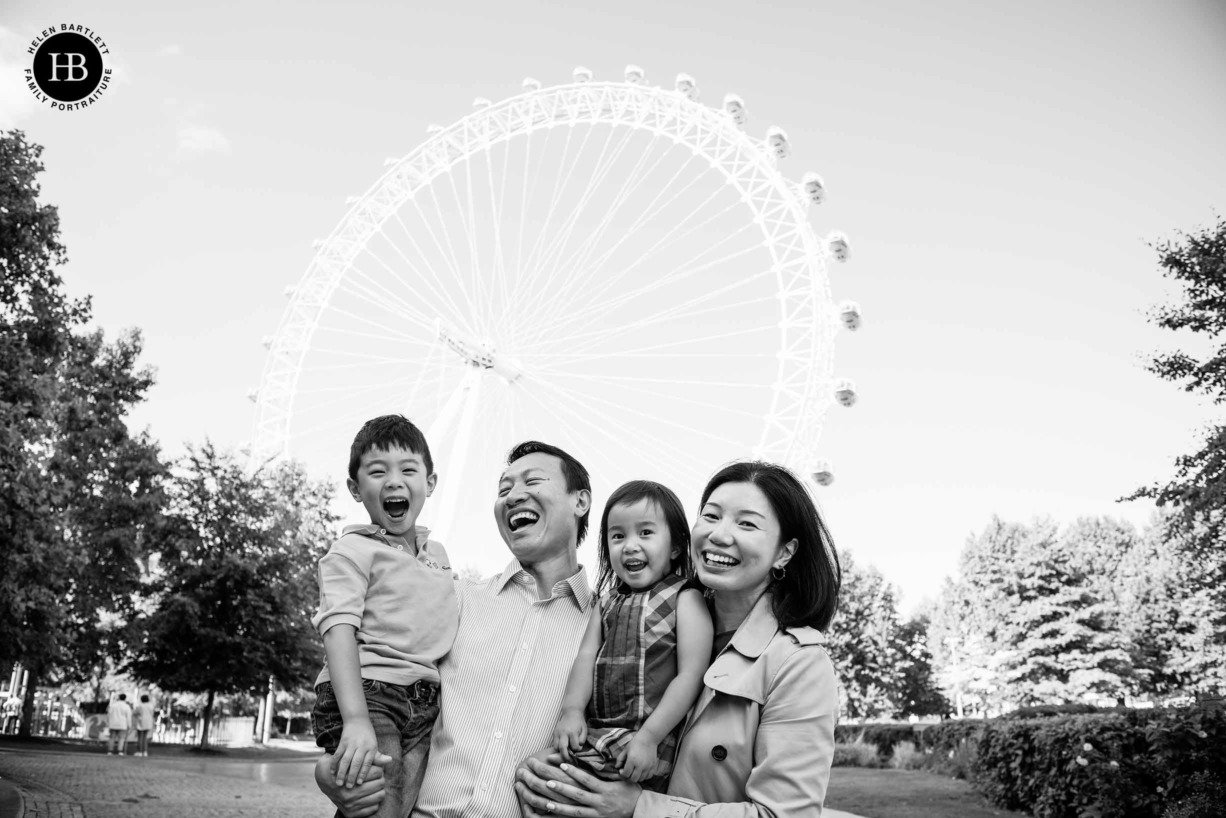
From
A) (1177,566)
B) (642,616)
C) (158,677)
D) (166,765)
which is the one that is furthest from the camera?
(1177,566)

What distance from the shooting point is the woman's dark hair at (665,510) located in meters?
3.02

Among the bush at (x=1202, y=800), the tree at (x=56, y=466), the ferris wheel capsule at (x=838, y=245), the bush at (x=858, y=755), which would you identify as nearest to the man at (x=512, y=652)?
the bush at (x=1202, y=800)

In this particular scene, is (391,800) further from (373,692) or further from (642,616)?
(642,616)

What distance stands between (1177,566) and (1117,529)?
20.6 m

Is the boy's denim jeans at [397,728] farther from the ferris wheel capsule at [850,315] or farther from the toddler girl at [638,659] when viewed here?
the ferris wheel capsule at [850,315]

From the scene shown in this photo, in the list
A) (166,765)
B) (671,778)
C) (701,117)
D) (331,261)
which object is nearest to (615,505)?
(671,778)

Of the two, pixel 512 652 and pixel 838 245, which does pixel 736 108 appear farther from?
pixel 512 652

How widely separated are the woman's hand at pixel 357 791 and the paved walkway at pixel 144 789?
8.73 meters

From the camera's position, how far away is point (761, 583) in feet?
9.04

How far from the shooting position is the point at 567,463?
3172 millimetres

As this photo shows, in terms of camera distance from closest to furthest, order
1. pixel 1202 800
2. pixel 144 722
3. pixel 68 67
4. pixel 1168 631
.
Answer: pixel 1202 800
pixel 68 67
pixel 144 722
pixel 1168 631

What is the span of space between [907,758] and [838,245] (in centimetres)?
1221

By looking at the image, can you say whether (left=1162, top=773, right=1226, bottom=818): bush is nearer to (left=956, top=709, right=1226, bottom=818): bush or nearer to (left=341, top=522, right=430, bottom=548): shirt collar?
(left=956, top=709, right=1226, bottom=818): bush

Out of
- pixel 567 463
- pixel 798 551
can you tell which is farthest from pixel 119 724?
pixel 798 551
